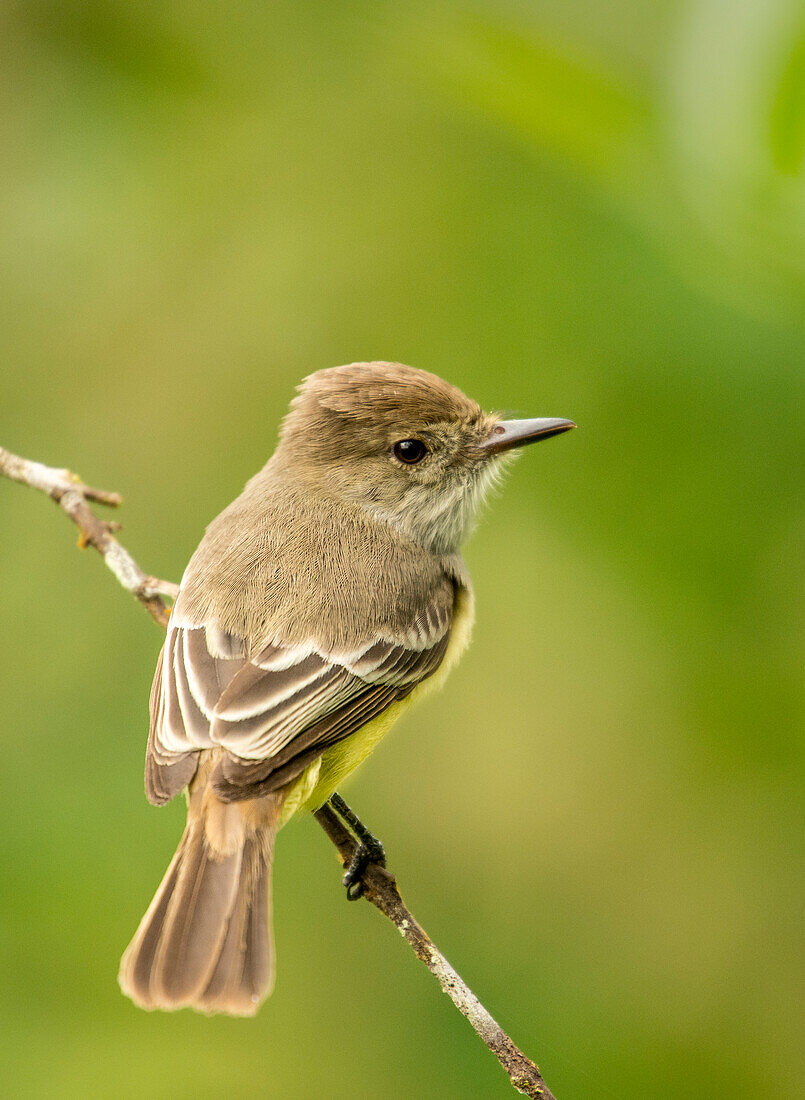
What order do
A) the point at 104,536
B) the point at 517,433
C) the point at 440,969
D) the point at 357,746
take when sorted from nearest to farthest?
the point at 440,969 < the point at 357,746 < the point at 104,536 < the point at 517,433

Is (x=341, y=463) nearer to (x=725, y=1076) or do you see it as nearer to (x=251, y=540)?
(x=251, y=540)

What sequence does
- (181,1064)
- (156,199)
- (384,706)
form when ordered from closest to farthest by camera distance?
(384,706) < (181,1064) < (156,199)

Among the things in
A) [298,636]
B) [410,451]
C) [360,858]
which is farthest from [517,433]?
[360,858]

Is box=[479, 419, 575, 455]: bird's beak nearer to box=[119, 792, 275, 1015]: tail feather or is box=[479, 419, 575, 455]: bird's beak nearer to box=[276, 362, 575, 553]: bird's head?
box=[276, 362, 575, 553]: bird's head

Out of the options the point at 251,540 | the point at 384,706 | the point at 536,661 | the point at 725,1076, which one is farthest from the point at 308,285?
the point at 725,1076

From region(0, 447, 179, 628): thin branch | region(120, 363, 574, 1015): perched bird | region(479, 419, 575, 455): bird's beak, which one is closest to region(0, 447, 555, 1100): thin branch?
region(0, 447, 179, 628): thin branch

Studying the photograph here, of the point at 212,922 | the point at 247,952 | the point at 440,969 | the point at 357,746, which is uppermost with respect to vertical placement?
the point at 357,746

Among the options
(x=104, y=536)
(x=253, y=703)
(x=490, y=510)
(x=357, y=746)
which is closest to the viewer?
(x=253, y=703)

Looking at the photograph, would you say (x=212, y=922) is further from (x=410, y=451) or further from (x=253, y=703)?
(x=410, y=451)
